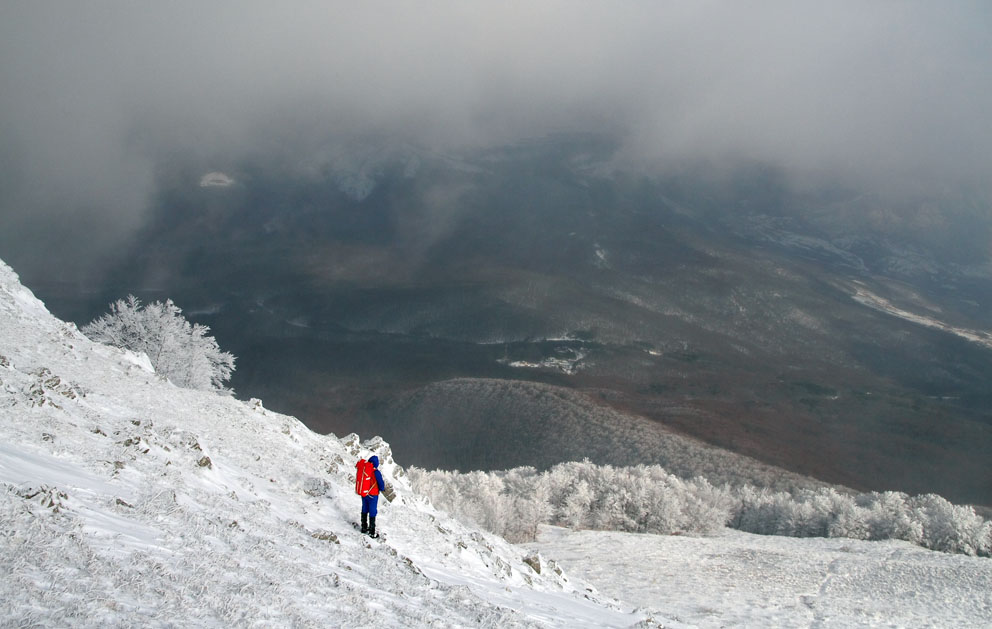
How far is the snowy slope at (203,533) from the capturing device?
28.3 ft

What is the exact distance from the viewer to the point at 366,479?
1485 centimetres

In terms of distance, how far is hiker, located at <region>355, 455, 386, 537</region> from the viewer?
48.5 feet

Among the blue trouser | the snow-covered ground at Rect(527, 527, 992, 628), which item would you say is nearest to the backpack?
the blue trouser

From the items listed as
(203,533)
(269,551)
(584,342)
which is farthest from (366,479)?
(584,342)

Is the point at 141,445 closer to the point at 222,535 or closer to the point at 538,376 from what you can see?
the point at 222,535

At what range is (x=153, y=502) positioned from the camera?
12234 mm

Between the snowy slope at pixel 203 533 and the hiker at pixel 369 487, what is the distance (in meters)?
0.47

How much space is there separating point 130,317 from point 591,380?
60.1 metres

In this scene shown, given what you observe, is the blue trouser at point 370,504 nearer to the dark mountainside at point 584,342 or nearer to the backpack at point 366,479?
the backpack at point 366,479

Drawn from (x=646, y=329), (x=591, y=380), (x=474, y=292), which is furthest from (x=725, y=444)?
(x=474, y=292)

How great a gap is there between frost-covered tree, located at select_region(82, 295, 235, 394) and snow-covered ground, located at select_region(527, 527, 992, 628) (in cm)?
2668

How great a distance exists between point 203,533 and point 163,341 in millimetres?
39850

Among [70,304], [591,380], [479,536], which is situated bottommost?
[479,536]

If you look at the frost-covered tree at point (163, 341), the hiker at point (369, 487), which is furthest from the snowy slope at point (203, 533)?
the frost-covered tree at point (163, 341)
